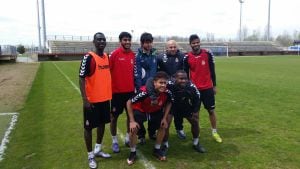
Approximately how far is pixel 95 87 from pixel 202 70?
2.07 meters

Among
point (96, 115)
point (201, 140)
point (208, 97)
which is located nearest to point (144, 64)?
point (96, 115)

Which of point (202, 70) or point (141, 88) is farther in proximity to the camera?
point (202, 70)

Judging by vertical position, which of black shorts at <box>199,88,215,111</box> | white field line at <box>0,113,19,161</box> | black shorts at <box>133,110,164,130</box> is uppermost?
black shorts at <box>199,88,215,111</box>

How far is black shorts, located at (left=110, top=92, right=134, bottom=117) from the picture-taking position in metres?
5.88

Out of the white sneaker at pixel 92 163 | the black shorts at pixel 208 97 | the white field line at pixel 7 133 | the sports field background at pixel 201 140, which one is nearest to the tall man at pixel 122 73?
the white sneaker at pixel 92 163

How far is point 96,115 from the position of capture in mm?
5367

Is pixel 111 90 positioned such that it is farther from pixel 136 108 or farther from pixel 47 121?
pixel 47 121

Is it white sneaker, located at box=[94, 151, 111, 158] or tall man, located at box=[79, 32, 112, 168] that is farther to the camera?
white sneaker, located at box=[94, 151, 111, 158]

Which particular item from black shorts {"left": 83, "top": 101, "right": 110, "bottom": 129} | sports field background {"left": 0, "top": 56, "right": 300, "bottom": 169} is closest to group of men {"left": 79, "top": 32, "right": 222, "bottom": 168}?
black shorts {"left": 83, "top": 101, "right": 110, "bottom": 129}

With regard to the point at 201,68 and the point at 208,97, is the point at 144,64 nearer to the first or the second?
the point at 201,68

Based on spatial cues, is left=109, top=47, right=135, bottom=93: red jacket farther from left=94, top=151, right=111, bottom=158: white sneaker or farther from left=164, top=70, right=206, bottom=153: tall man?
left=94, top=151, right=111, bottom=158: white sneaker

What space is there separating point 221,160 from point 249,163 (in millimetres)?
421

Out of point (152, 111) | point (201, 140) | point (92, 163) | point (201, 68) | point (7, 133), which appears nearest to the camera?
point (92, 163)

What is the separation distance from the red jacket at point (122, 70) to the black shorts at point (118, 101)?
8cm
